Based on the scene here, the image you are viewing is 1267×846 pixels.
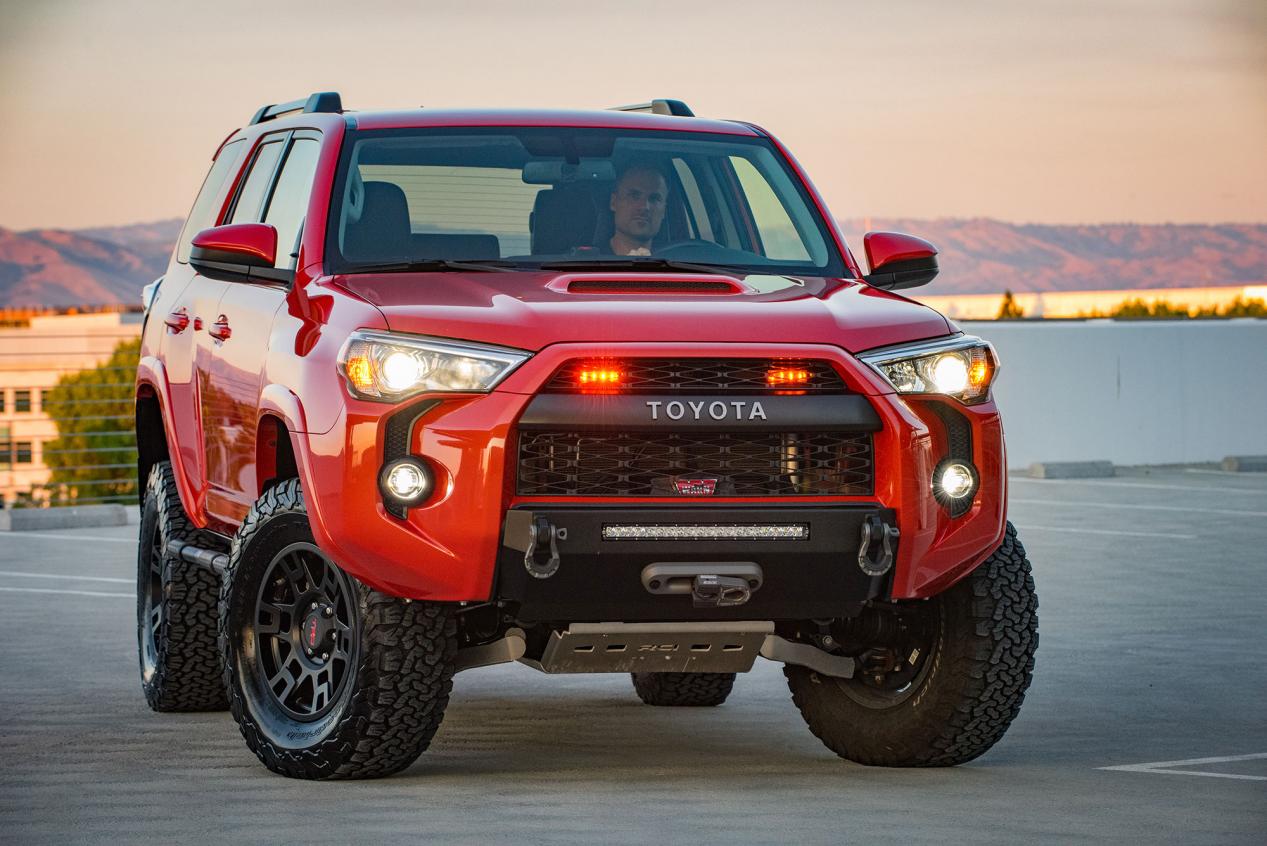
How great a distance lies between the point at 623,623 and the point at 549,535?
1.58ft

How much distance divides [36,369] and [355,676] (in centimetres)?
9784

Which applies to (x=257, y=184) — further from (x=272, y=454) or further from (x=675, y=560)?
(x=675, y=560)

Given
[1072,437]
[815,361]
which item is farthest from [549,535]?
[1072,437]

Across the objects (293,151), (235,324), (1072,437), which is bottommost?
(1072,437)

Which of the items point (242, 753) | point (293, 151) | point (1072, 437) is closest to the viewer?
point (242, 753)

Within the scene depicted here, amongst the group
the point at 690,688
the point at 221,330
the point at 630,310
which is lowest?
the point at 690,688

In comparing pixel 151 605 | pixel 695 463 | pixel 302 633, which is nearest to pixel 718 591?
pixel 695 463

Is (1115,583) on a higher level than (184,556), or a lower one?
lower

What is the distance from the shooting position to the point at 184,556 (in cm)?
905

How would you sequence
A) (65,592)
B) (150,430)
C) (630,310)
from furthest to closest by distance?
(65,592), (150,430), (630,310)

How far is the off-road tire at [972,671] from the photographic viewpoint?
24.3 ft

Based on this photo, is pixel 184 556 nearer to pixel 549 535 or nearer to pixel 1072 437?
pixel 549 535

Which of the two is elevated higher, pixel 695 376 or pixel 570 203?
pixel 570 203

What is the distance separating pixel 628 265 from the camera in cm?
777
